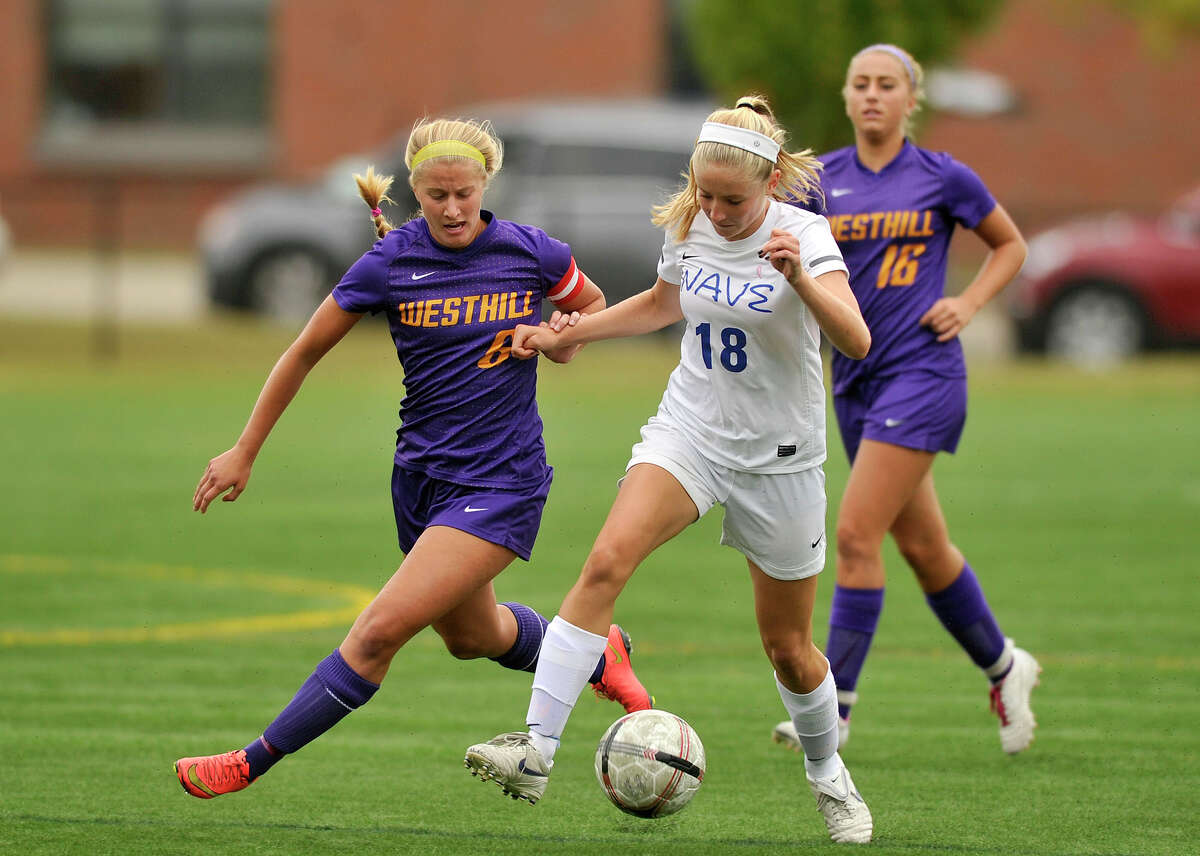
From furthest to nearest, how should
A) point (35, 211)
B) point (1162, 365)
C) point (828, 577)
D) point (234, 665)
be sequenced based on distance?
point (35, 211)
point (1162, 365)
point (828, 577)
point (234, 665)

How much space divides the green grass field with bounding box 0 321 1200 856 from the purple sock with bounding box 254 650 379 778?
0.91ft

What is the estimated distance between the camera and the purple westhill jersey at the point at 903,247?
279 inches

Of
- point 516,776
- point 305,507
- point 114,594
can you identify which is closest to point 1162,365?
point 305,507

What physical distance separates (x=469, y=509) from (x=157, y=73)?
30.4 meters

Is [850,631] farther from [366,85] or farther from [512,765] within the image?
[366,85]

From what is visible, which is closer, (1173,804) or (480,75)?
(1173,804)

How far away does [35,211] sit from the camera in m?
31.1

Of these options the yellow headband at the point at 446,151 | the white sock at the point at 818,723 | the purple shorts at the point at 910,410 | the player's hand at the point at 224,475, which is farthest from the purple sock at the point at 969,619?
the player's hand at the point at 224,475

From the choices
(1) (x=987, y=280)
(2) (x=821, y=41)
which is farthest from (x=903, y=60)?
(2) (x=821, y=41)

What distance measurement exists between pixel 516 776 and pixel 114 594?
5.20 meters

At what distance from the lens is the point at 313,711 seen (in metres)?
5.60

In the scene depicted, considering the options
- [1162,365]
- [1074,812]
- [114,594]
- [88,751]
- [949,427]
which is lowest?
[1162,365]

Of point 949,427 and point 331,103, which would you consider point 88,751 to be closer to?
point 949,427

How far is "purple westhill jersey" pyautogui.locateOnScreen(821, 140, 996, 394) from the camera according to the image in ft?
23.2
